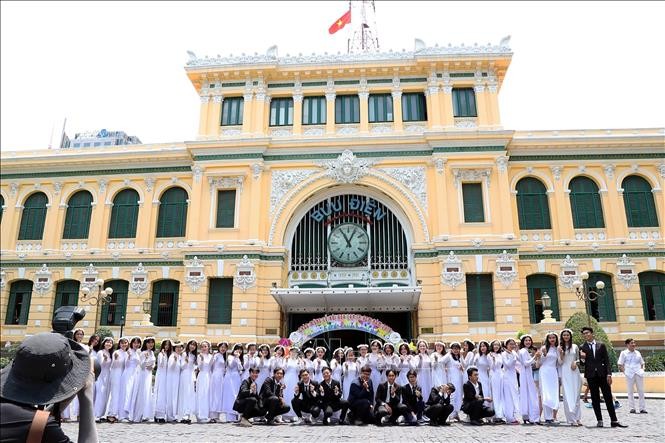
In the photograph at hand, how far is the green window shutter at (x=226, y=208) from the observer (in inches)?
986

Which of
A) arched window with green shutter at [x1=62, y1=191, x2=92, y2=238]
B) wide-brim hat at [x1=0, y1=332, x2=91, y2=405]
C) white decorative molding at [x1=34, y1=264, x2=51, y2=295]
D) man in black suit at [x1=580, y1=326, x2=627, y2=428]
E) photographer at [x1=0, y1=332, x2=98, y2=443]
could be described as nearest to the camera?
photographer at [x1=0, y1=332, x2=98, y2=443]

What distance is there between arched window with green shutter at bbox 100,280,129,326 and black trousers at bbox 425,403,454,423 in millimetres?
19013

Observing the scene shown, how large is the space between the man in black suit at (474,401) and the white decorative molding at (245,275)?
44.5ft

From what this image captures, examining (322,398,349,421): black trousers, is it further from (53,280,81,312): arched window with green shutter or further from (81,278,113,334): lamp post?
(53,280,81,312): arched window with green shutter

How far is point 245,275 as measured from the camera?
23.7 m

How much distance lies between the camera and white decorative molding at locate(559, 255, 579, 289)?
24.1 meters

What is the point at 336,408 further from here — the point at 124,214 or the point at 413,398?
the point at 124,214

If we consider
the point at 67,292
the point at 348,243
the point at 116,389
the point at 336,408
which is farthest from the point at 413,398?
the point at 67,292

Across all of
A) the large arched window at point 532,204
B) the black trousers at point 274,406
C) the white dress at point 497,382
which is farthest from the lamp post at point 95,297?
the large arched window at point 532,204

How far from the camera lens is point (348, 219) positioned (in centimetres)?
2522

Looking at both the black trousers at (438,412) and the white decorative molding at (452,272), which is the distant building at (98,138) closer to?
the white decorative molding at (452,272)

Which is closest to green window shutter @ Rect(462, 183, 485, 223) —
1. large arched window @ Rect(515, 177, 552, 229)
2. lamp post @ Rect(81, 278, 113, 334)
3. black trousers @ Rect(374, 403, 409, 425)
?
large arched window @ Rect(515, 177, 552, 229)

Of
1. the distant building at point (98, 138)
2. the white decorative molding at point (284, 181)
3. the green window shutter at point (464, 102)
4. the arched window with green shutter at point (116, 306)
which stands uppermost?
the distant building at point (98, 138)

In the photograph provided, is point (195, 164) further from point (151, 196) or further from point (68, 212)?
point (68, 212)
